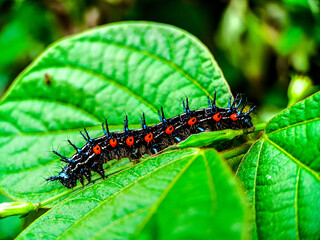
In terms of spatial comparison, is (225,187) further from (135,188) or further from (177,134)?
(177,134)

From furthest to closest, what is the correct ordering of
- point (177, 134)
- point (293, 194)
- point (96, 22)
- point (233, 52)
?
point (233, 52) → point (96, 22) → point (177, 134) → point (293, 194)

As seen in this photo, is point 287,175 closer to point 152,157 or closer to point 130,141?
point 152,157

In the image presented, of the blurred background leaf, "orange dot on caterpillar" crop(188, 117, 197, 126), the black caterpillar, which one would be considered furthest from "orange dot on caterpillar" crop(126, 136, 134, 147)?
the blurred background leaf

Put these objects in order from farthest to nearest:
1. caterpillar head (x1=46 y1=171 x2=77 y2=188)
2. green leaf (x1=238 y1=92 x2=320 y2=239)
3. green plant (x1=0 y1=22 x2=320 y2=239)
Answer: caterpillar head (x1=46 y1=171 x2=77 y2=188) → green leaf (x1=238 y1=92 x2=320 y2=239) → green plant (x1=0 y1=22 x2=320 y2=239)

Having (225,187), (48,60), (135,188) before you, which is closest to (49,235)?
(135,188)

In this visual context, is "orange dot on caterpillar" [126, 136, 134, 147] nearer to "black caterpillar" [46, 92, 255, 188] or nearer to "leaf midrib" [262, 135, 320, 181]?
"black caterpillar" [46, 92, 255, 188]

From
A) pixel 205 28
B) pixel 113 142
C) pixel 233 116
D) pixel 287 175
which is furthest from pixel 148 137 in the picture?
pixel 205 28

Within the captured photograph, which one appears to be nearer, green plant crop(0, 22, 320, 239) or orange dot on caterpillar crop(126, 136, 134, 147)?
green plant crop(0, 22, 320, 239)
